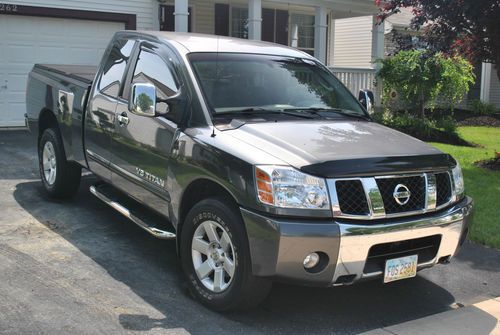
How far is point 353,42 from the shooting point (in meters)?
22.2

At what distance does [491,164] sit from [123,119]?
22.3 feet

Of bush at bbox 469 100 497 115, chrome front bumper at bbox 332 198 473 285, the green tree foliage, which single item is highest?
the green tree foliage

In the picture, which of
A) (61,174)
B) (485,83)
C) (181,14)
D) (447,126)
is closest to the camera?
(61,174)

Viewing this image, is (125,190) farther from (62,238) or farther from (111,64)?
(111,64)

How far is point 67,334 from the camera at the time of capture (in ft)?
11.8

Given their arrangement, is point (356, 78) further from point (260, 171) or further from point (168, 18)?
point (260, 171)

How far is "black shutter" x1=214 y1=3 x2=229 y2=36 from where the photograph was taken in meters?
16.5

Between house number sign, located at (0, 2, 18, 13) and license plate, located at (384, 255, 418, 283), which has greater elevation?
house number sign, located at (0, 2, 18, 13)

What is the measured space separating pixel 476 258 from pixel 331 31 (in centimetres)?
1519

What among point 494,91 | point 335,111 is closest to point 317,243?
point 335,111

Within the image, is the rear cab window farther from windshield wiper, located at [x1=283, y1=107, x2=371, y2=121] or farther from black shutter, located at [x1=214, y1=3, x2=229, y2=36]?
black shutter, located at [x1=214, y1=3, x2=229, y2=36]

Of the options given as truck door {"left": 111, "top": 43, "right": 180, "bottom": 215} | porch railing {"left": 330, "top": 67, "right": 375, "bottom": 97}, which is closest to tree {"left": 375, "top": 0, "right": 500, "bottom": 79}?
porch railing {"left": 330, "top": 67, "right": 375, "bottom": 97}

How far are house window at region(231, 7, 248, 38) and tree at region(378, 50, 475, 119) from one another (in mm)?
4528

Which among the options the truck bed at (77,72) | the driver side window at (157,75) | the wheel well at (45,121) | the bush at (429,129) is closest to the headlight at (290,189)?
the driver side window at (157,75)
